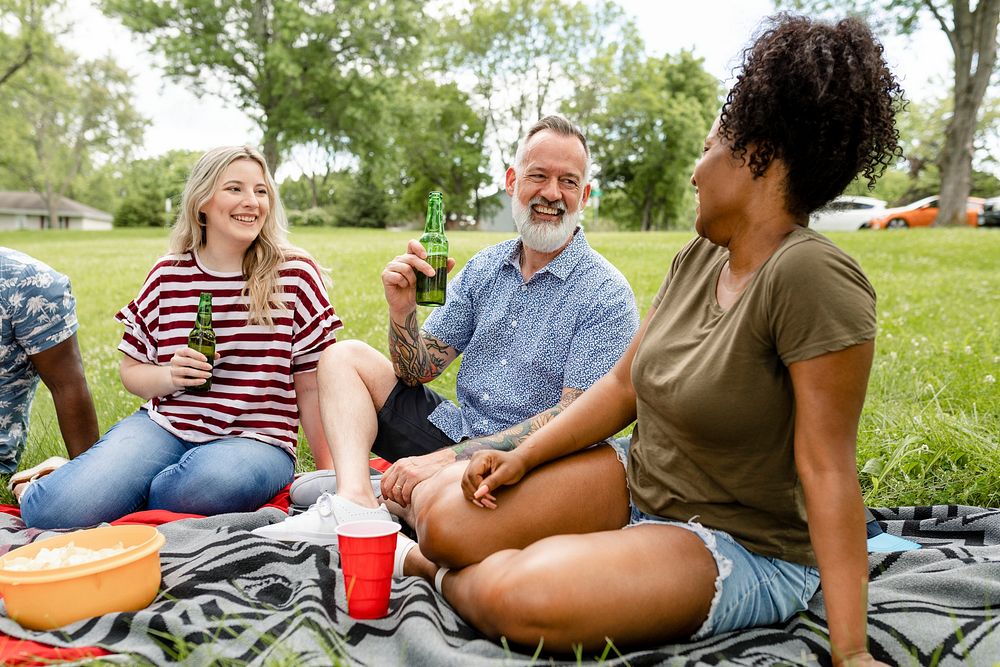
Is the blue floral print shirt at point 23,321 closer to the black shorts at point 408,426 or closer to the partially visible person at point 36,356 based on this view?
the partially visible person at point 36,356

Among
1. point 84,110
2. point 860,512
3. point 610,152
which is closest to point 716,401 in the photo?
point 860,512

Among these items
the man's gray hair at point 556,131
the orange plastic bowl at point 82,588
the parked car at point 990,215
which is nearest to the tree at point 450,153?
the parked car at point 990,215

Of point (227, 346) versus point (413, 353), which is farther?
point (227, 346)

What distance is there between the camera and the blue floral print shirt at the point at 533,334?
3.11 m

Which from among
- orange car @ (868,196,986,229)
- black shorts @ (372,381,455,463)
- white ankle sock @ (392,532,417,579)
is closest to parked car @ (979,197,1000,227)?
orange car @ (868,196,986,229)

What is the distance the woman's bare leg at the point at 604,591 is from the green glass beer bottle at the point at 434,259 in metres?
1.23

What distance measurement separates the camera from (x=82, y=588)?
2271mm

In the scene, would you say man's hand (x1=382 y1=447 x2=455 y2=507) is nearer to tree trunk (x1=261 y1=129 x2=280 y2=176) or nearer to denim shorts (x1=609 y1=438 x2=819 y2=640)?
denim shorts (x1=609 y1=438 x2=819 y2=640)

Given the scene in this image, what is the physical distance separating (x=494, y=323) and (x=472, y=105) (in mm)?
40919

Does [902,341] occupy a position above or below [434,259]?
below

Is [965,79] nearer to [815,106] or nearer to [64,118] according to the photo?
[815,106]

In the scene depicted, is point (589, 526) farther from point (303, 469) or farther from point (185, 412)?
point (303, 469)

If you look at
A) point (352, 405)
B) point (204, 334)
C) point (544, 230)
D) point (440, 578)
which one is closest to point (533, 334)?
point (544, 230)

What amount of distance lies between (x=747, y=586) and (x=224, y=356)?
2412 millimetres
